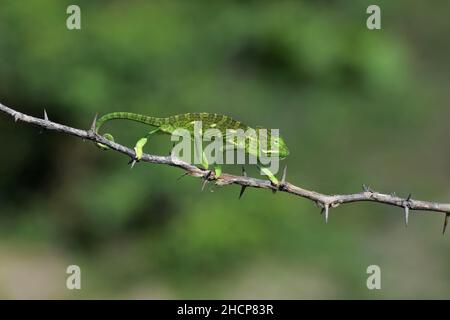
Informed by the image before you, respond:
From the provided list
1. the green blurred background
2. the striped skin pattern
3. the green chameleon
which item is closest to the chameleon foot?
the green chameleon

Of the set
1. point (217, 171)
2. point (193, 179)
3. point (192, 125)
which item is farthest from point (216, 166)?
point (193, 179)

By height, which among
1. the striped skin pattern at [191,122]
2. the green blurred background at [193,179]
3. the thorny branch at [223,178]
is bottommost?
the thorny branch at [223,178]

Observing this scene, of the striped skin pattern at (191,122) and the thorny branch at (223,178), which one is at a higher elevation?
the striped skin pattern at (191,122)

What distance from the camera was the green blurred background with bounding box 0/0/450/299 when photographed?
12.1m

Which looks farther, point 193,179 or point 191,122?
point 193,179

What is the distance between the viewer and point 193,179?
12.4 meters

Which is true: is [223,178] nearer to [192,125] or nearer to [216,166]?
[216,166]

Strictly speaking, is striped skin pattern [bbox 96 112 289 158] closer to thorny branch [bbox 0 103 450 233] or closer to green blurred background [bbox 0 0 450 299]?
thorny branch [bbox 0 103 450 233]

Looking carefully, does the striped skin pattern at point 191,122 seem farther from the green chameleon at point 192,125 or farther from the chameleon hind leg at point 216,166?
the chameleon hind leg at point 216,166

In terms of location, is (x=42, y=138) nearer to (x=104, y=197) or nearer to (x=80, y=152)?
(x=80, y=152)

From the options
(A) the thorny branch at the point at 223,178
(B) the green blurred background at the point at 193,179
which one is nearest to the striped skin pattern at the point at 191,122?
(A) the thorny branch at the point at 223,178

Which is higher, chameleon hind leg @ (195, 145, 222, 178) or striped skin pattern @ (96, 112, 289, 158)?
striped skin pattern @ (96, 112, 289, 158)

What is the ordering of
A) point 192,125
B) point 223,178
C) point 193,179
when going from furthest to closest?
point 193,179
point 223,178
point 192,125

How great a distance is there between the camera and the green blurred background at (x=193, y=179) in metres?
12.1
